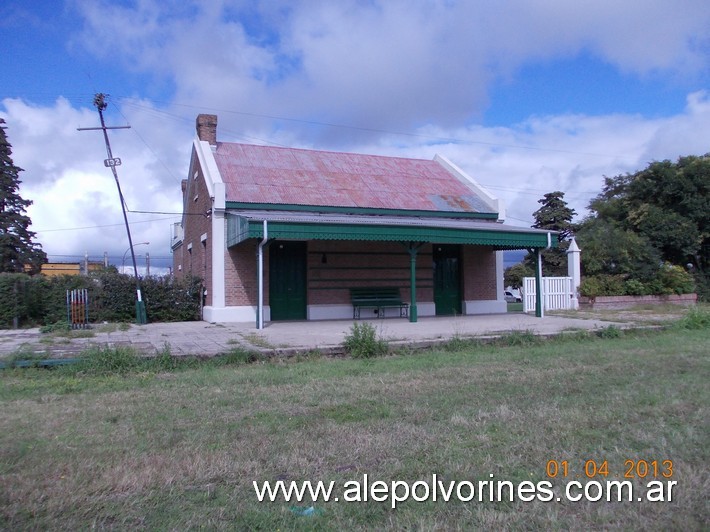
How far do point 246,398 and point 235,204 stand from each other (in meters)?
11.8

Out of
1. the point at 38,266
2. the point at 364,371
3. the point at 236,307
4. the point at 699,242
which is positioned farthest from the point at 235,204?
the point at 699,242

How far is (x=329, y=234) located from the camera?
15.2 m

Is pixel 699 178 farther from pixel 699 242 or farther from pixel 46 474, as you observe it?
pixel 46 474

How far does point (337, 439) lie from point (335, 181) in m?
16.5

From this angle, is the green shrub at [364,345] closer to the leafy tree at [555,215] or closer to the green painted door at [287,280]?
the green painted door at [287,280]

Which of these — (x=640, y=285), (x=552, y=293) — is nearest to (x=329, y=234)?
(x=552, y=293)

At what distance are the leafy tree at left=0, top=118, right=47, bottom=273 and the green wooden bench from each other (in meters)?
20.3

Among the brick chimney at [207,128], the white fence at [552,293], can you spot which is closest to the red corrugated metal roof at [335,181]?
the brick chimney at [207,128]

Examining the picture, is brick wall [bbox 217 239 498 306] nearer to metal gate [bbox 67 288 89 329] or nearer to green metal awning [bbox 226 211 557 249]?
green metal awning [bbox 226 211 557 249]

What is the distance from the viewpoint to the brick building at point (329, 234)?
16516 millimetres

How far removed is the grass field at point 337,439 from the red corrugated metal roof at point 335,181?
35.4 ft

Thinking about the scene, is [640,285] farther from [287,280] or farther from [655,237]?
[287,280]

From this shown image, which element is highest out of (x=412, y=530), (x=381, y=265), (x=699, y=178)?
(x=699, y=178)

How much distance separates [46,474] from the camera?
417 cm
